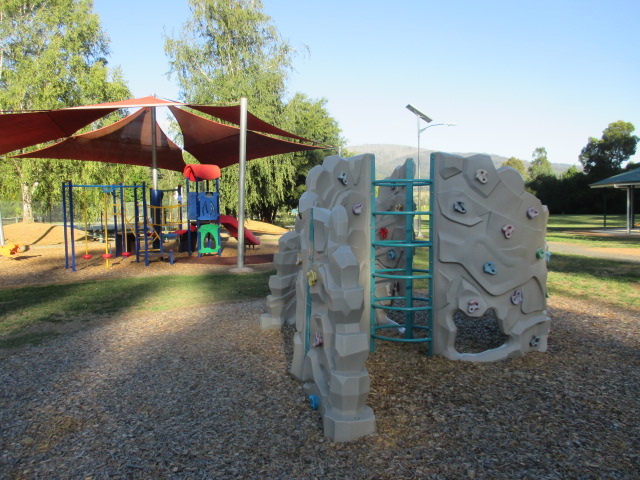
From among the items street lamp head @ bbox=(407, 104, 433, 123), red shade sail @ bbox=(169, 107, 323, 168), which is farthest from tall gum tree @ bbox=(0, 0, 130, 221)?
street lamp head @ bbox=(407, 104, 433, 123)

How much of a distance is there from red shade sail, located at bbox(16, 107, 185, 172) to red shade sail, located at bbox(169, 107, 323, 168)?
2.83ft

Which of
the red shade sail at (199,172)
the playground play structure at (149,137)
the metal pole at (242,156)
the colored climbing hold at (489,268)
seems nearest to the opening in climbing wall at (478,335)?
the colored climbing hold at (489,268)

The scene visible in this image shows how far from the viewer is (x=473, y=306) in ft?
15.3

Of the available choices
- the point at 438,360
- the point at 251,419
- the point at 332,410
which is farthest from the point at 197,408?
the point at 438,360

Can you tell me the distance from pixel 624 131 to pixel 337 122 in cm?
3521

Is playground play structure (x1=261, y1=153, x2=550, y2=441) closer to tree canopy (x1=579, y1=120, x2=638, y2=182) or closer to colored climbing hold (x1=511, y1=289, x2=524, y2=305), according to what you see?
colored climbing hold (x1=511, y1=289, x2=524, y2=305)

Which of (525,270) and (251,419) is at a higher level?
(525,270)

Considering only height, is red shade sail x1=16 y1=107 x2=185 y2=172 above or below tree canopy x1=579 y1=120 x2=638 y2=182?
below

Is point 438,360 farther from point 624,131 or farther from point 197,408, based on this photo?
point 624,131

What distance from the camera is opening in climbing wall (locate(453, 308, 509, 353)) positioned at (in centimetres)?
539

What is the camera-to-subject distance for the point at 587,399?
382 centimetres

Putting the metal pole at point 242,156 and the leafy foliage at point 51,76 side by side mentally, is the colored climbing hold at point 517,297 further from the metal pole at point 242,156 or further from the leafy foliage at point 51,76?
the leafy foliage at point 51,76

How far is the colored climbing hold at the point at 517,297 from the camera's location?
484 cm

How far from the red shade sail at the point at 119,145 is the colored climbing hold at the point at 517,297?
1085 centimetres
